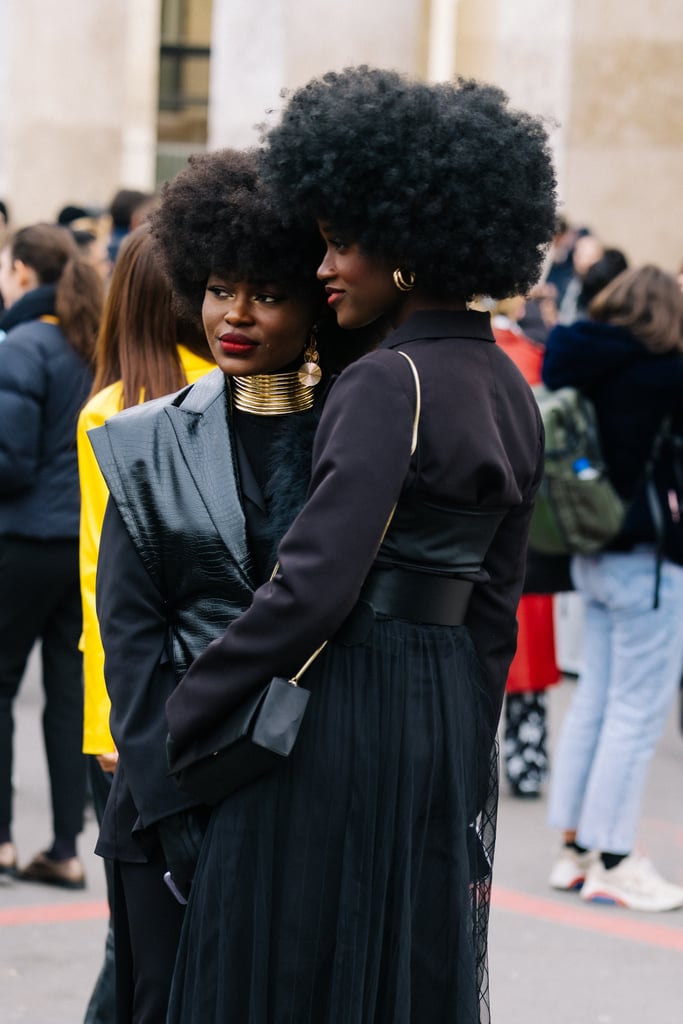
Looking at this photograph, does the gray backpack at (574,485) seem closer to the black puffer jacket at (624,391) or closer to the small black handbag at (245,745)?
the black puffer jacket at (624,391)

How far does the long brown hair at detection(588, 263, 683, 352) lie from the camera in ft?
17.7

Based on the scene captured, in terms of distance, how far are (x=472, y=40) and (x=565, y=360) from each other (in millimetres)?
12642

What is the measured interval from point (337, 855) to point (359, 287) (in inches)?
35.9

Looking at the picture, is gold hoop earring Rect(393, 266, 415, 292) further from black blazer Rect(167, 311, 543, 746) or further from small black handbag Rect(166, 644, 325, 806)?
small black handbag Rect(166, 644, 325, 806)

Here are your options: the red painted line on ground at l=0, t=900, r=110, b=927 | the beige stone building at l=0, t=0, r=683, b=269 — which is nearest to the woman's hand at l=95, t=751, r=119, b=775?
the red painted line on ground at l=0, t=900, r=110, b=927

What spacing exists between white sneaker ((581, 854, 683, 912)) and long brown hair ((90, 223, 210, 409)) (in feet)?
8.89

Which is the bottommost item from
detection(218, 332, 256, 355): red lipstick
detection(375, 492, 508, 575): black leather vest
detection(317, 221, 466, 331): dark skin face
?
detection(375, 492, 508, 575): black leather vest

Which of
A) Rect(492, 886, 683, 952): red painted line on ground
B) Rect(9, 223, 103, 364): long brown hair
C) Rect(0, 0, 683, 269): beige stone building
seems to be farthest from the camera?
Rect(0, 0, 683, 269): beige stone building

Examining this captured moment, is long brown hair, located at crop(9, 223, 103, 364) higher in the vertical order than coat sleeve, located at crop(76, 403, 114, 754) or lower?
higher

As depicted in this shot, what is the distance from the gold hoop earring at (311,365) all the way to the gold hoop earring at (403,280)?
0.29m

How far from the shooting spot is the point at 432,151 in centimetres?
260

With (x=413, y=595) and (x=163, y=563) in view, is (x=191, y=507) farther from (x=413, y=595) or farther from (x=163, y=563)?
(x=413, y=595)

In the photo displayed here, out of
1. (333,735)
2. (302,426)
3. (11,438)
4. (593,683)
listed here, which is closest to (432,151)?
(302,426)

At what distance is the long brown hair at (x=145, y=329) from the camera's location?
369 centimetres
